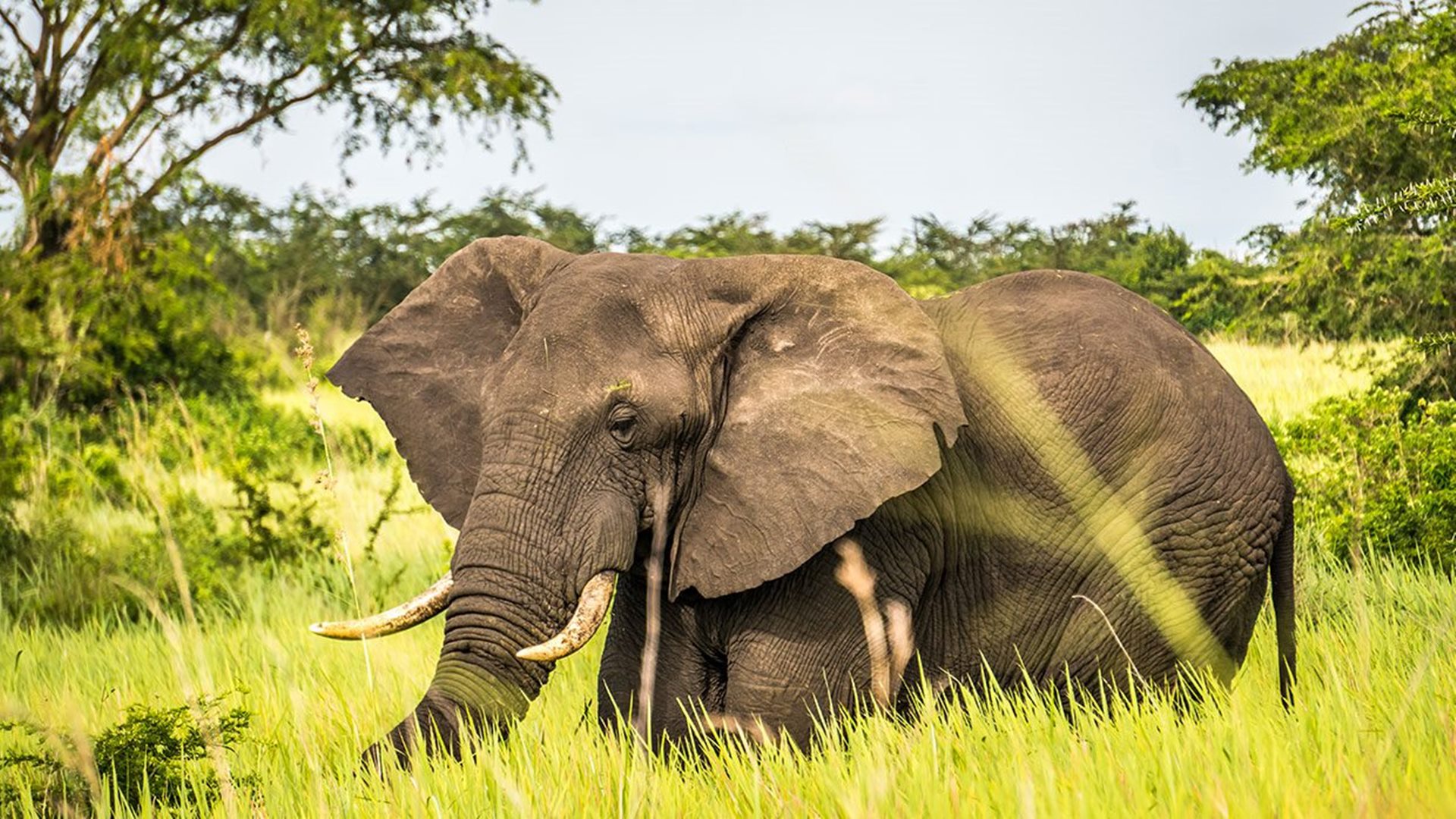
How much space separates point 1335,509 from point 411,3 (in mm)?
15490

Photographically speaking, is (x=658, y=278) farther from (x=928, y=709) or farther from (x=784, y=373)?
(x=928, y=709)

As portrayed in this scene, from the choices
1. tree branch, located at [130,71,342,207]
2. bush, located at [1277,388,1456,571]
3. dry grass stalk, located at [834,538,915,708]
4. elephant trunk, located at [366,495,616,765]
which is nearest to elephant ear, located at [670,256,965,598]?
dry grass stalk, located at [834,538,915,708]

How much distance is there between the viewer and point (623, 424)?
434 centimetres

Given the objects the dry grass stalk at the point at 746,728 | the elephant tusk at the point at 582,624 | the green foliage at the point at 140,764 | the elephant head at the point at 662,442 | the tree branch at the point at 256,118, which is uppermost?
the tree branch at the point at 256,118

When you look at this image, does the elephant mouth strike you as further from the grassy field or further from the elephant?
the grassy field

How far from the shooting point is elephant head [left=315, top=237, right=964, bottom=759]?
420 centimetres

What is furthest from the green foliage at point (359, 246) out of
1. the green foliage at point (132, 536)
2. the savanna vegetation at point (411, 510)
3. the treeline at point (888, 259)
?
the green foliage at point (132, 536)

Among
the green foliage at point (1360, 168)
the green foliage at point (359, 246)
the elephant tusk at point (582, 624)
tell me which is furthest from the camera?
the green foliage at point (359, 246)

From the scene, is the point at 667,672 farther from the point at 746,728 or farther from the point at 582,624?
the point at 582,624

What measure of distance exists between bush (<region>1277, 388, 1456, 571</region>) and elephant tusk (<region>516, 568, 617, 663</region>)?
391cm

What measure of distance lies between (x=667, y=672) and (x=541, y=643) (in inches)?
23.6

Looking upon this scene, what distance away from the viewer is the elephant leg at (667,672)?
461 centimetres

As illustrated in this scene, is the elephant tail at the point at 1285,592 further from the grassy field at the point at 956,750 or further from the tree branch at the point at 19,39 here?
the tree branch at the point at 19,39

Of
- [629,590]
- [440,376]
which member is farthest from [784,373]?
[440,376]
